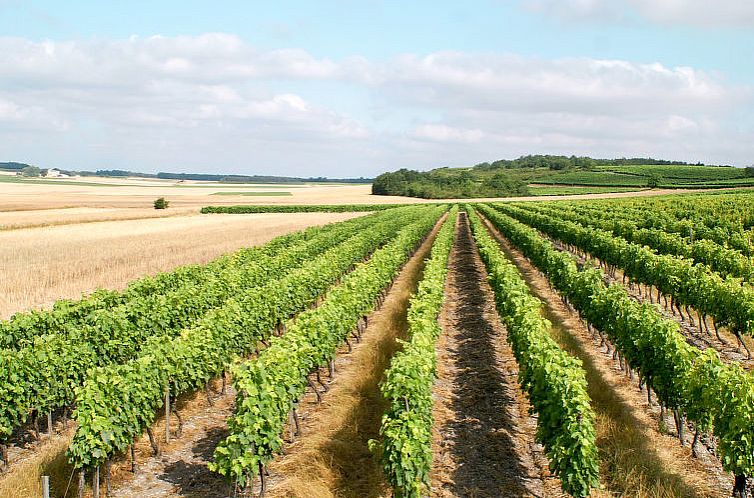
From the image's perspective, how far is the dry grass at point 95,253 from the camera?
24484 mm

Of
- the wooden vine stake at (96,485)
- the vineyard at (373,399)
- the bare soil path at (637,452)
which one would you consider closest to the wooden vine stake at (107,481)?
the vineyard at (373,399)

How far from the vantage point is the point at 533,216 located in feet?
162

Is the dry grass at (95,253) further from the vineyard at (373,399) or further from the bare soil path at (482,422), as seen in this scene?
the bare soil path at (482,422)

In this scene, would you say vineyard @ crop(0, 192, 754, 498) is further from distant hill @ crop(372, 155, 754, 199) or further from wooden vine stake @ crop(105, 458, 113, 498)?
distant hill @ crop(372, 155, 754, 199)

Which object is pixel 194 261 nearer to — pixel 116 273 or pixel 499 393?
pixel 116 273

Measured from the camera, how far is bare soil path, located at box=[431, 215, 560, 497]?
31.8ft

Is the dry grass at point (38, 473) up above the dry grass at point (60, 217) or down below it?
below

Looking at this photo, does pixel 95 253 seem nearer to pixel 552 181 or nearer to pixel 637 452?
pixel 637 452

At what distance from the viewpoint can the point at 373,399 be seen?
520 inches

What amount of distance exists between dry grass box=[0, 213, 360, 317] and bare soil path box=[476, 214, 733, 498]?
1788 cm

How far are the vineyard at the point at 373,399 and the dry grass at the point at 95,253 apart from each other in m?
7.39

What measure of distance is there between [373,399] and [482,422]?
2.63m

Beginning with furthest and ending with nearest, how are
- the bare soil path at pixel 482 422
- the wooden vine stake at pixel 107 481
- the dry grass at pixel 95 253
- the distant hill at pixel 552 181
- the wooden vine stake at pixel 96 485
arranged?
the distant hill at pixel 552 181, the dry grass at pixel 95 253, the bare soil path at pixel 482 422, the wooden vine stake at pixel 107 481, the wooden vine stake at pixel 96 485

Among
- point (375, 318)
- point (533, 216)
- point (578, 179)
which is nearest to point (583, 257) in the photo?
point (533, 216)
